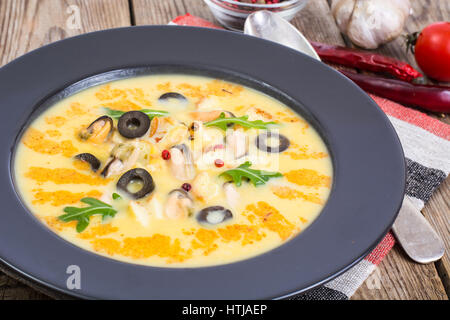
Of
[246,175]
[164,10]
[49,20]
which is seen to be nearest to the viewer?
[246,175]

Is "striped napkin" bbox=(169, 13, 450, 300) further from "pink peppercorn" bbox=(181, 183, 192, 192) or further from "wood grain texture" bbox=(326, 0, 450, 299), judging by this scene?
"pink peppercorn" bbox=(181, 183, 192, 192)

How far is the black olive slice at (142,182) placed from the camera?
258 cm

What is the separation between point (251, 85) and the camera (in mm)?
3326

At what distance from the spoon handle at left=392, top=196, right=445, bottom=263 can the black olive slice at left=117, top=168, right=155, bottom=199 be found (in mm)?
1128

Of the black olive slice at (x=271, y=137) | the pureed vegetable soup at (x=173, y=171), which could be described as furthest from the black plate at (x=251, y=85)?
the black olive slice at (x=271, y=137)

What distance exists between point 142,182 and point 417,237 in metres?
1.27

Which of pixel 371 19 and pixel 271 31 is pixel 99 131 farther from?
pixel 371 19

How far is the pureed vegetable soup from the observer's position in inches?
94.4

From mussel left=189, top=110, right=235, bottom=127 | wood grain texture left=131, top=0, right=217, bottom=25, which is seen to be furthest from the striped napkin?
wood grain texture left=131, top=0, right=217, bottom=25

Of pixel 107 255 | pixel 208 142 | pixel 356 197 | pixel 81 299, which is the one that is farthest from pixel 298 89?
pixel 81 299

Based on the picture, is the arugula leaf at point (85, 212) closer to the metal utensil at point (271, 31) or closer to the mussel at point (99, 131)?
the mussel at point (99, 131)

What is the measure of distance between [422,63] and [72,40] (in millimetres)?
2268

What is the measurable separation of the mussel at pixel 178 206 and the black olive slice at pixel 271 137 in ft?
1.88

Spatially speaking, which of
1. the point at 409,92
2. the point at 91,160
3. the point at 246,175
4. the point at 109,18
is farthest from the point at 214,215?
the point at 109,18
